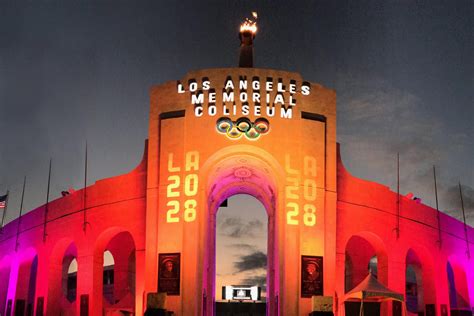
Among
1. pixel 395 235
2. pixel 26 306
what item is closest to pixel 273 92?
pixel 395 235

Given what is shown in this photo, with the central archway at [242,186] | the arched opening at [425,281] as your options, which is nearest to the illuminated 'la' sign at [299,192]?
the central archway at [242,186]

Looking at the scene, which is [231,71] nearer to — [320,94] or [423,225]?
[320,94]

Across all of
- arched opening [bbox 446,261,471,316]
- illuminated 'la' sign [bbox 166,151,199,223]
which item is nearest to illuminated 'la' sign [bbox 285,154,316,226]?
illuminated 'la' sign [bbox 166,151,199,223]

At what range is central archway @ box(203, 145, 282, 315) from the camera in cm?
4231

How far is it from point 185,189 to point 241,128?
497 cm

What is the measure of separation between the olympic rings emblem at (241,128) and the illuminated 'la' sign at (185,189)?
7.39 ft

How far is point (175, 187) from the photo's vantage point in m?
41.9

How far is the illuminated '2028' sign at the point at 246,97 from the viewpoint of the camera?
42.6 meters

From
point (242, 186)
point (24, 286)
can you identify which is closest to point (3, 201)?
point (24, 286)

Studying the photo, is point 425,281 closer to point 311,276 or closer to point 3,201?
point 311,276

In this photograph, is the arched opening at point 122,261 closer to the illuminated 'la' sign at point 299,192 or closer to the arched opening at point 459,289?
the illuminated 'la' sign at point 299,192

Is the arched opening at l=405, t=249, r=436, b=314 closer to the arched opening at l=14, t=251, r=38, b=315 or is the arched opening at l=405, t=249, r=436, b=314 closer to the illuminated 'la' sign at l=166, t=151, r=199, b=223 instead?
the illuminated 'la' sign at l=166, t=151, r=199, b=223

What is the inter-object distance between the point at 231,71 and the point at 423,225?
1648 cm

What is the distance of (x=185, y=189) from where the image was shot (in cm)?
4159
